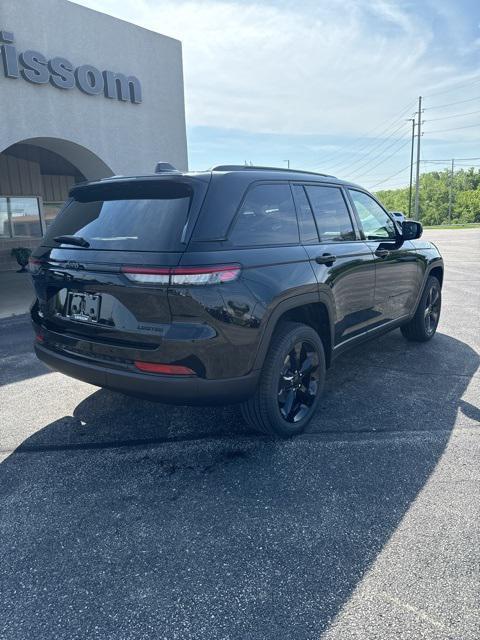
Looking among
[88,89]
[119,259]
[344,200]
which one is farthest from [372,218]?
[88,89]

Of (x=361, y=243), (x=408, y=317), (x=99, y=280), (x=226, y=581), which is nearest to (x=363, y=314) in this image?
(x=361, y=243)

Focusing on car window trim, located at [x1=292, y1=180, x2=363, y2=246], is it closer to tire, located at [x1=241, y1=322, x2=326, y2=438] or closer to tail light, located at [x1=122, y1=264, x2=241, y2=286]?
tire, located at [x1=241, y1=322, x2=326, y2=438]

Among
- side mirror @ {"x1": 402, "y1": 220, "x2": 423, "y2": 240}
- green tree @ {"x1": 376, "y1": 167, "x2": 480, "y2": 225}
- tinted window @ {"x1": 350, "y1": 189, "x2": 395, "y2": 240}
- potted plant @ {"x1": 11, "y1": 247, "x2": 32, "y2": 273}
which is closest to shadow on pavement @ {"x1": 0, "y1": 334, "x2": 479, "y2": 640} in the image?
tinted window @ {"x1": 350, "y1": 189, "x2": 395, "y2": 240}

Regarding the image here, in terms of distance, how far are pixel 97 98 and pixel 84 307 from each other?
26.9ft

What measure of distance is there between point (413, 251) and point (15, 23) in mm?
7810

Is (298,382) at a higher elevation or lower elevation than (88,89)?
lower

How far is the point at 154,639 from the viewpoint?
1746mm

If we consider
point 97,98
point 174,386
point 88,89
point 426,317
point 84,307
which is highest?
point 88,89

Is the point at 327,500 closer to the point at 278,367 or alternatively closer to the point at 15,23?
the point at 278,367

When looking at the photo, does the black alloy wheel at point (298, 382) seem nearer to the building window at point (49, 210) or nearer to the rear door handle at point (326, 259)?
the rear door handle at point (326, 259)

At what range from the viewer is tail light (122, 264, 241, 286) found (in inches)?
98.3

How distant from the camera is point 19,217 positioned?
568 inches

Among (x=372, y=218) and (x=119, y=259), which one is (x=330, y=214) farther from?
(x=119, y=259)

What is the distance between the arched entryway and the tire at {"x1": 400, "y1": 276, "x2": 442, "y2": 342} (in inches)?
396
